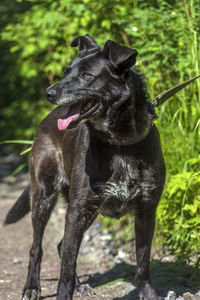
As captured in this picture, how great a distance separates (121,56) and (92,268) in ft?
8.32

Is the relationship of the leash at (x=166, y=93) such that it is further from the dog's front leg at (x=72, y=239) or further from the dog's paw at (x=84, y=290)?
the dog's paw at (x=84, y=290)

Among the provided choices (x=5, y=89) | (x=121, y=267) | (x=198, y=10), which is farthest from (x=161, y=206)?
(x=5, y=89)

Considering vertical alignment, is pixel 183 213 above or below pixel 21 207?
above

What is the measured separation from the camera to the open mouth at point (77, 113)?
3175 mm

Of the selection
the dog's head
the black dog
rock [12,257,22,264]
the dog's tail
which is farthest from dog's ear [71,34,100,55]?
rock [12,257,22,264]

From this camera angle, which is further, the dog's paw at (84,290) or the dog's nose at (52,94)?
the dog's paw at (84,290)

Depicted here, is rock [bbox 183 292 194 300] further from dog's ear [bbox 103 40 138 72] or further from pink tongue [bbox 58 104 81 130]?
dog's ear [bbox 103 40 138 72]

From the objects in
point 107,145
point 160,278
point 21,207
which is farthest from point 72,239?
point 21,207

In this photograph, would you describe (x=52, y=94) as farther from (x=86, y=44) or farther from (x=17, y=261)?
(x=17, y=261)

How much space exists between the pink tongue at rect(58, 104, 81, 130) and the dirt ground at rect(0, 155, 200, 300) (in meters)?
1.50

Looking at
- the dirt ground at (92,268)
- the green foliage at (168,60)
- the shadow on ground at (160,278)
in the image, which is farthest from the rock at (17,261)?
the green foliage at (168,60)

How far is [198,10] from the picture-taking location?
193 inches

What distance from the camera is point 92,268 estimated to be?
5004 mm

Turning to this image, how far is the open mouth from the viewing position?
10.4 feet
